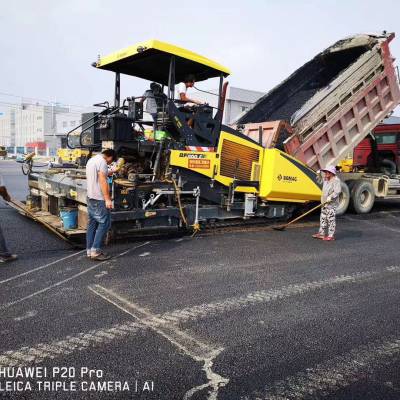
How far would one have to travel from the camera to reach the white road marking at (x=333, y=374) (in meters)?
2.29

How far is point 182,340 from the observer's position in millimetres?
2875

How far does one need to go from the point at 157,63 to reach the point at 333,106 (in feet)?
12.4

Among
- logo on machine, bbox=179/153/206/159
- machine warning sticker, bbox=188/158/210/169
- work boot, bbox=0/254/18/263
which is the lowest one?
work boot, bbox=0/254/18/263

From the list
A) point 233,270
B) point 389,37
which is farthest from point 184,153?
point 389,37

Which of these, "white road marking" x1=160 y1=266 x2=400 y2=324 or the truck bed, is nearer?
"white road marking" x1=160 y1=266 x2=400 y2=324

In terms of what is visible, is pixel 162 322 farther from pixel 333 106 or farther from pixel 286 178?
pixel 333 106

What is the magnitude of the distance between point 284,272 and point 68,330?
8.56ft

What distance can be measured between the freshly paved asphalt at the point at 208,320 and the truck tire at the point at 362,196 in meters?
4.09

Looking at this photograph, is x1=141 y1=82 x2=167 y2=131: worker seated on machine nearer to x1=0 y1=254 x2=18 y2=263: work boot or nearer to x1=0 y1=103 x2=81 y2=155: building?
x1=0 y1=254 x2=18 y2=263: work boot

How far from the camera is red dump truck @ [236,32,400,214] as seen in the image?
7555 mm

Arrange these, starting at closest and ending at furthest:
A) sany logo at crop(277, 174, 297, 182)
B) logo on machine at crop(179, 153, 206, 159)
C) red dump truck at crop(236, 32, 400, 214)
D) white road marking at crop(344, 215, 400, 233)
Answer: logo on machine at crop(179, 153, 206, 159) < sany logo at crop(277, 174, 297, 182) < red dump truck at crop(236, 32, 400, 214) < white road marking at crop(344, 215, 400, 233)

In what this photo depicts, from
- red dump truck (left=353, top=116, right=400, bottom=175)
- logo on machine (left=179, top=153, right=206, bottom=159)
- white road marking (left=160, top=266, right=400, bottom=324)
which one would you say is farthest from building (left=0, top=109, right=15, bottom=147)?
white road marking (left=160, top=266, right=400, bottom=324)

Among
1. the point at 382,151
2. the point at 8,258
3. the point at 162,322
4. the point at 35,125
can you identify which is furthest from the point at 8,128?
the point at 162,322

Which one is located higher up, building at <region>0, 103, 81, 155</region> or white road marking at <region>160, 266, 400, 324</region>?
building at <region>0, 103, 81, 155</region>
